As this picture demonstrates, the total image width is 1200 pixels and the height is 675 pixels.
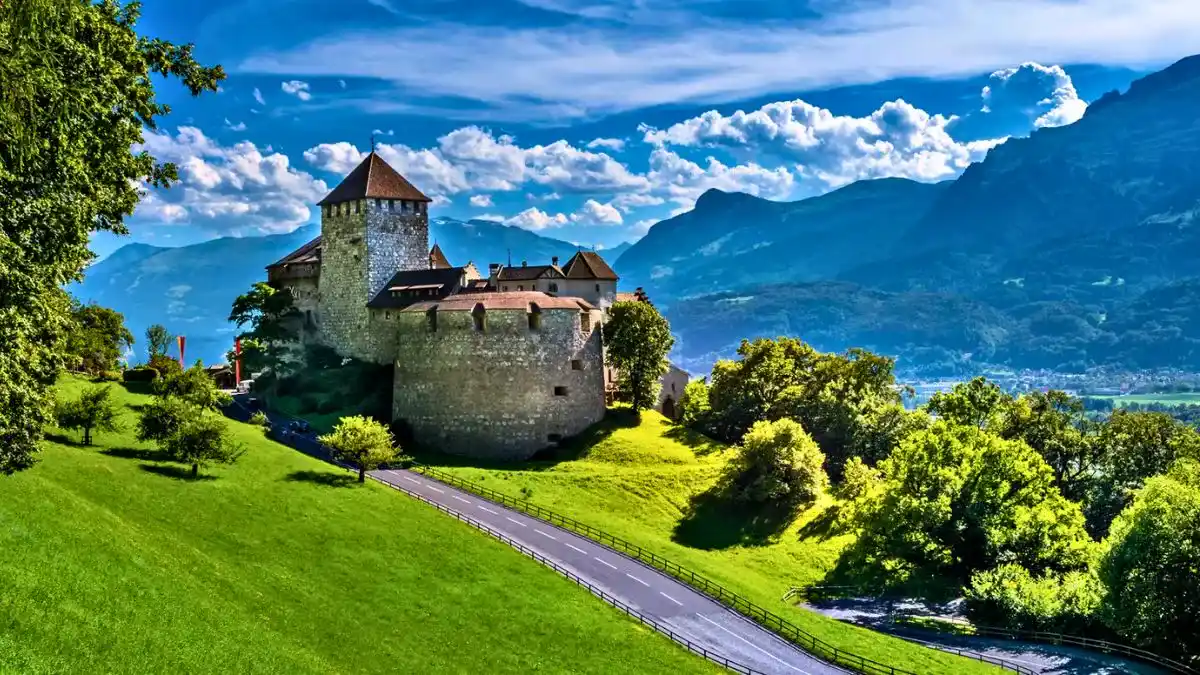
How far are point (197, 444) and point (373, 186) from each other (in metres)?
43.8

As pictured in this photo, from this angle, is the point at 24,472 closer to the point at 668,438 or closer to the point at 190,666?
the point at 190,666

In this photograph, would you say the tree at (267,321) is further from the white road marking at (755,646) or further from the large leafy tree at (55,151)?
the white road marking at (755,646)

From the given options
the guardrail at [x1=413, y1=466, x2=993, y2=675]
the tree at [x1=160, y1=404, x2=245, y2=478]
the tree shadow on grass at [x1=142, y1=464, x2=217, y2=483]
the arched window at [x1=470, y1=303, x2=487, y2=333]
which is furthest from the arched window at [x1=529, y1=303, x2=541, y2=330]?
the tree shadow on grass at [x1=142, y1=464, x2=217, y2=483]

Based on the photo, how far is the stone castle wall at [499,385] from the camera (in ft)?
253

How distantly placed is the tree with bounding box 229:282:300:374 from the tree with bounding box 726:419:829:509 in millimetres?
45421

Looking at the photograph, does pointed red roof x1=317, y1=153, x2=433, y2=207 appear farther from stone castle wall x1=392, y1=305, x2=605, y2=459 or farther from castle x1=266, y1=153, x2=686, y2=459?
stone castle wall x1=392, y1=305, x2=605, y2=459

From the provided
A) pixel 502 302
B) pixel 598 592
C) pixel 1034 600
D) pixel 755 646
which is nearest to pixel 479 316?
pixel 502 302

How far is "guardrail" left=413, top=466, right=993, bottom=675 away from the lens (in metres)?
43.2

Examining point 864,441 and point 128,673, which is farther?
point 864,441

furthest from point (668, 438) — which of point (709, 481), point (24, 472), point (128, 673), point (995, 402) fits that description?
point (128, 673)

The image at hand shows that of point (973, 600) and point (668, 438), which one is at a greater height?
point (668, 438)

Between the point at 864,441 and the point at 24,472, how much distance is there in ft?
215

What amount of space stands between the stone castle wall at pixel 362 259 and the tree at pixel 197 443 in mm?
35047

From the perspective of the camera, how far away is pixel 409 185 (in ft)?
299
